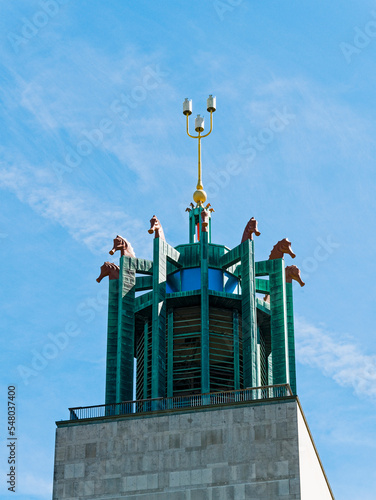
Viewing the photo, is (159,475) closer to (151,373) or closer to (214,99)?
Answer: (151,373)

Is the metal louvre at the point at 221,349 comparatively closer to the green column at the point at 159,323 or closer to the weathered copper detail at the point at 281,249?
the green column at the point at 159,323

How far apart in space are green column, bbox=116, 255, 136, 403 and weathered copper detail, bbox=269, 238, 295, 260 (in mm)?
7062

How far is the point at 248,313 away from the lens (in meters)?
61.2

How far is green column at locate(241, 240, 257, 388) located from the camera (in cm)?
5966

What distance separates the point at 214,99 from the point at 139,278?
11350 millimetres

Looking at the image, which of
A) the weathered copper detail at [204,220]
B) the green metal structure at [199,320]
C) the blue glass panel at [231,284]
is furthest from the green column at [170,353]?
the weathered copper detail at [204,220]

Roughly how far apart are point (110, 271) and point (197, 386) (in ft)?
26.3

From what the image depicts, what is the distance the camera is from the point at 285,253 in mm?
65125

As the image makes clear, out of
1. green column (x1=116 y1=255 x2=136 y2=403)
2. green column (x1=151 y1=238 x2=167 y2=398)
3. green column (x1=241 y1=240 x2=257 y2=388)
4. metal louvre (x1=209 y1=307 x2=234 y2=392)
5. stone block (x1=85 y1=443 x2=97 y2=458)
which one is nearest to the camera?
stone block (x1=85 y1=443 x2=97 y2=458)

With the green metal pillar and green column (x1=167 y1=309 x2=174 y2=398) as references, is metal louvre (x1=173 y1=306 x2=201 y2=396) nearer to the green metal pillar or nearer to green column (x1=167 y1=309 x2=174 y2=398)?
green column (x1=167 y1=309 x2=174 y2=398)

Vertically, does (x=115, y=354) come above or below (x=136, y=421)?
above

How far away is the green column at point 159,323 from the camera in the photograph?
196 feet

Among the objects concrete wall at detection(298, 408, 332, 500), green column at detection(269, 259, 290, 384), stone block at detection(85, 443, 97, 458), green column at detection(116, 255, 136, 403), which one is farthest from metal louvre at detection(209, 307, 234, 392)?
stone block at detection(85, 443, 97, 458)

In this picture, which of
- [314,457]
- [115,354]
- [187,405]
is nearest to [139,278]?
[115,354]
